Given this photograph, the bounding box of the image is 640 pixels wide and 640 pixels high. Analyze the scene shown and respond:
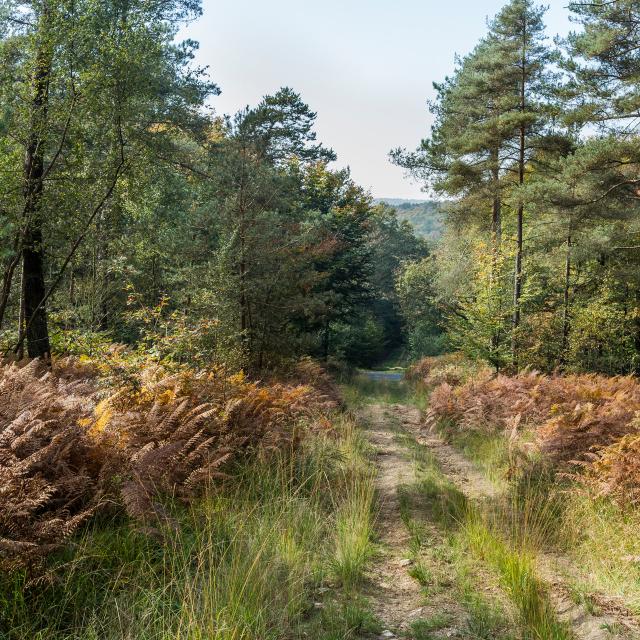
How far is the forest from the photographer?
3.38 meters

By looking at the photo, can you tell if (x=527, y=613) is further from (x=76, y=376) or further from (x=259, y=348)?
(x=259, y=348)

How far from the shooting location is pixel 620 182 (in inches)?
472

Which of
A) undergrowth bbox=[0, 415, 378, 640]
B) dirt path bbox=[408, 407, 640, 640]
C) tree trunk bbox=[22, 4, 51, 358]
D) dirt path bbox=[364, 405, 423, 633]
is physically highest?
tree trunk bbox=[22, 4, 51, 358]

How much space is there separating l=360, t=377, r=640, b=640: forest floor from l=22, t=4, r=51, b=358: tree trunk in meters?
6.44

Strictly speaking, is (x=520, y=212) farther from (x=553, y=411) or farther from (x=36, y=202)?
(x=36, y=202)

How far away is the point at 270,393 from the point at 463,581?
487 centimetres

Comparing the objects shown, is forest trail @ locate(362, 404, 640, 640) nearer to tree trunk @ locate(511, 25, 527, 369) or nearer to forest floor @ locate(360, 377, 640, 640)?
forest floor @ locate(360, 377, 640, 640)

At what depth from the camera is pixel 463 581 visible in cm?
404

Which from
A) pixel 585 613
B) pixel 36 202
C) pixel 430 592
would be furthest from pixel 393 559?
pixel 36 202

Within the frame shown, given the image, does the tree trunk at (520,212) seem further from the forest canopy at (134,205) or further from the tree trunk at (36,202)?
the tree trunk at (36,202)

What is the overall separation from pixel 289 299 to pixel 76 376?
6.86 meters

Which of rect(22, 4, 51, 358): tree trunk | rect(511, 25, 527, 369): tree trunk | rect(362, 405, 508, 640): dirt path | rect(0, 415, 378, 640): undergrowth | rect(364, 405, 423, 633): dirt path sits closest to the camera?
rect(0, 415, 378, 640): undergrowth

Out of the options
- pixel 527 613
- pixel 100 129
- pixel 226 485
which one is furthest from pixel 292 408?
pixel 100 129

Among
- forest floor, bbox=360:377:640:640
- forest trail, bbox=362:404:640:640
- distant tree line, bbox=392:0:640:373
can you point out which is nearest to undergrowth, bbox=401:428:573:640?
forest floor, bbox=360:377:640:640
